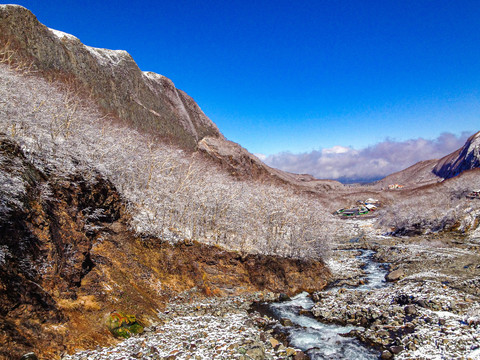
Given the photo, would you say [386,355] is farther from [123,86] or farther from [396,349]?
[123,86]

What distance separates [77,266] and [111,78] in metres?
62.0

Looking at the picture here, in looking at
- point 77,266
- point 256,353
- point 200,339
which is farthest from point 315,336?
point 77,266

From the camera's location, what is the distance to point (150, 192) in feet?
78.5

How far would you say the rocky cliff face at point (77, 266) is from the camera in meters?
8.38

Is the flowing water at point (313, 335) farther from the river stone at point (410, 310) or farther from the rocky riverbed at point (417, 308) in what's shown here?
the river stone at point (410, 310)

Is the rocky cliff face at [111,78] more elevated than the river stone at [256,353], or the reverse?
the rocky cliff face at [111,78]

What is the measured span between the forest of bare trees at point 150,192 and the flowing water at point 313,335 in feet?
20.3

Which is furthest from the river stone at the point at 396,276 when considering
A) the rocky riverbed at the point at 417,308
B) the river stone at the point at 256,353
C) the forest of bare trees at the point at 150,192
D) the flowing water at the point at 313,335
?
the river stone at the point at 256,353

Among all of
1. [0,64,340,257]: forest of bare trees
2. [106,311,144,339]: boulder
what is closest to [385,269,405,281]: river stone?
[0,64,340,257]: forest of bare trees

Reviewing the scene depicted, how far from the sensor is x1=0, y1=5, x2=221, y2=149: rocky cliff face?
4238 cm

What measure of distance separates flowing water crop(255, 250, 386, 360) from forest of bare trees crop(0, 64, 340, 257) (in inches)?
243

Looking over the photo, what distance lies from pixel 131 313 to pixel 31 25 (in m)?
56.1

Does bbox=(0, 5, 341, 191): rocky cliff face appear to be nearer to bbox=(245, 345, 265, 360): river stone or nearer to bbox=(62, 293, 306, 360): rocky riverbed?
bbox=(62, 293, 306, 360): rocky riverbed

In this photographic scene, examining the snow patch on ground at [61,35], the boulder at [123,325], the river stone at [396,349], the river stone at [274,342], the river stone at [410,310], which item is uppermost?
the snow patch on ground at [61,35]
